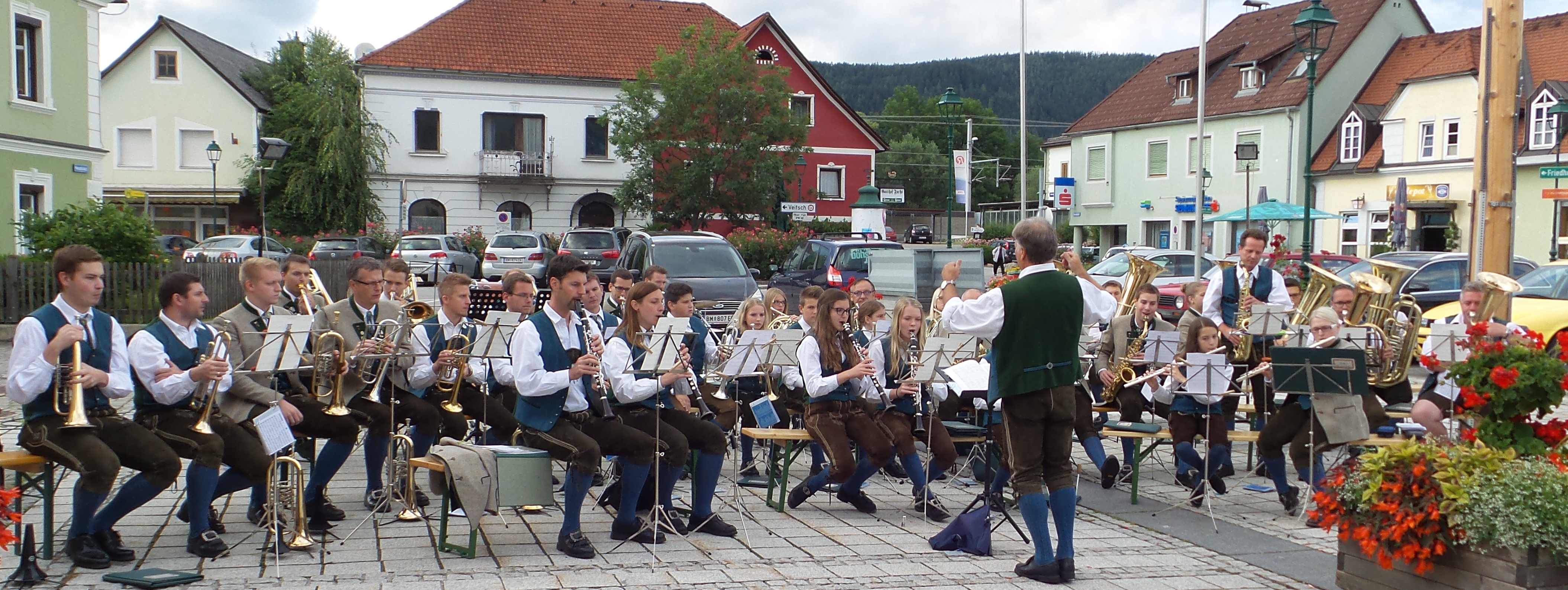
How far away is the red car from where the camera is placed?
2059cm

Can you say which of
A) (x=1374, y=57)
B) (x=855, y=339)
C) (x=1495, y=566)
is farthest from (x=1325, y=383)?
(x=1374, y=57)

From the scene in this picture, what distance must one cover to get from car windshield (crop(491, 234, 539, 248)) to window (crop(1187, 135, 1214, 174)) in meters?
22.8

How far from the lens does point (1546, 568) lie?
5.09 m

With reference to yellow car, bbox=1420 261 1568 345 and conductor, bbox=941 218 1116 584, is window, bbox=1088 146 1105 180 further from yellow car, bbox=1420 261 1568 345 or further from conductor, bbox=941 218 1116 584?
conductor, bbox=941 218 1116 584

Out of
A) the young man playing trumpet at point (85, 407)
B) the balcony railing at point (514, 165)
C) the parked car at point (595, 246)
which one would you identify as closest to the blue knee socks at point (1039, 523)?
the young man playing trumpet at point (85, 407)

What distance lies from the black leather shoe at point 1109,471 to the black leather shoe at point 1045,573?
102 inches

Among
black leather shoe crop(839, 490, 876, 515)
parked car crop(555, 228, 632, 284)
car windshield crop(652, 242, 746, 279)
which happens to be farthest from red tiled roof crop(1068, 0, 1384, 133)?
black leather shoe crop(839, 490, 876, 515)

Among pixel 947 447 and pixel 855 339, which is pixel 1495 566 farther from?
pixel 855 339

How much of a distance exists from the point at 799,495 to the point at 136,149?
139 feet

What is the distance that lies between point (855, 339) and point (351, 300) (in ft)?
10.7

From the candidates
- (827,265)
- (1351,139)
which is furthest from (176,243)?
(1351,139)

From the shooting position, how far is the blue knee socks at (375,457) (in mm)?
7285

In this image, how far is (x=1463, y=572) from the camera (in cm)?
530

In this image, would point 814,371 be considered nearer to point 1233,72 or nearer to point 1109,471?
point 1109,471
